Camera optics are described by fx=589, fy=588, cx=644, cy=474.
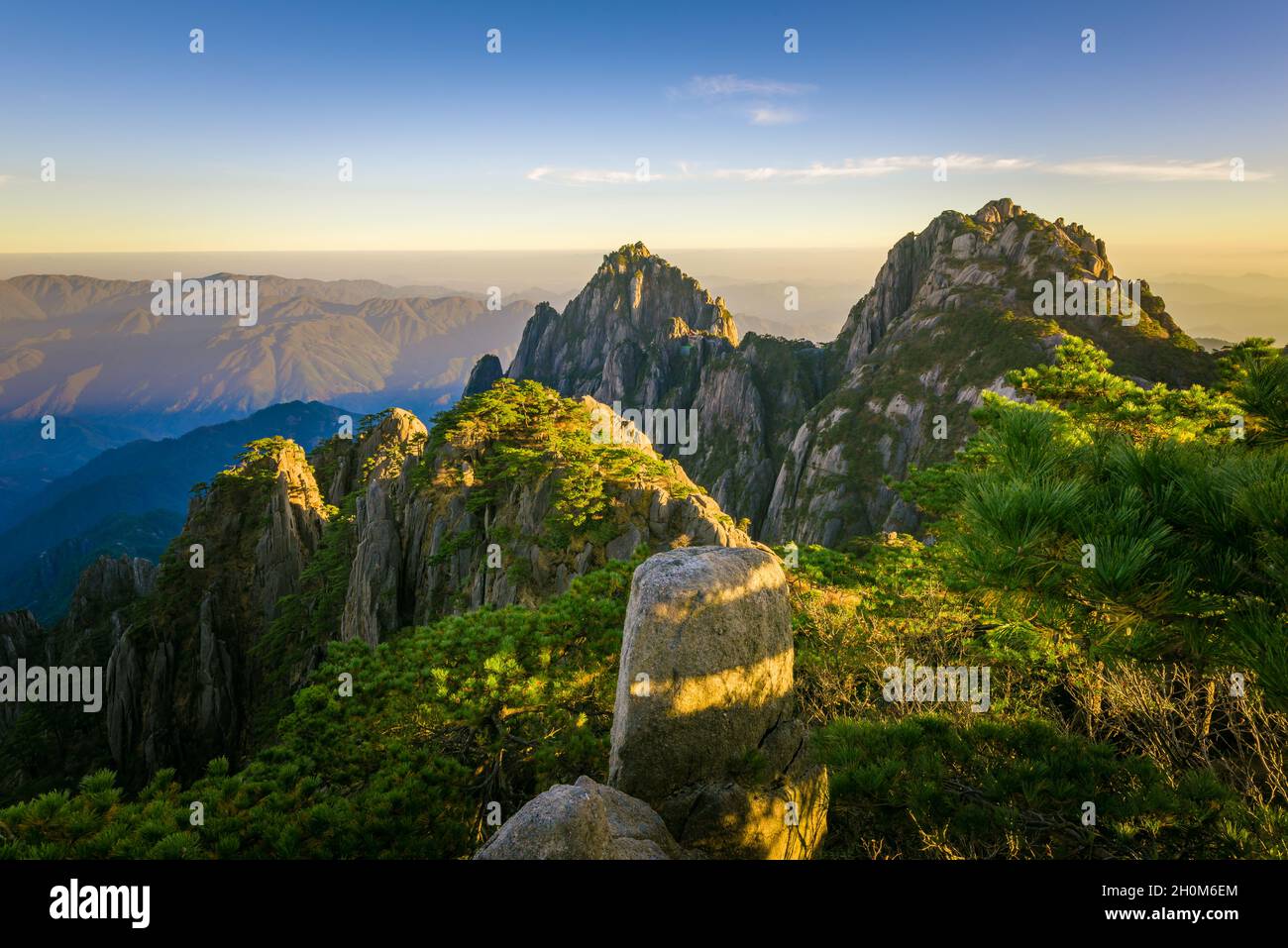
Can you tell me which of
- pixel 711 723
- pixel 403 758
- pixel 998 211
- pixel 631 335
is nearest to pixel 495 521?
pixel 403 758

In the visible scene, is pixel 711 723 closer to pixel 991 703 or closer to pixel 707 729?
pixel 707 729

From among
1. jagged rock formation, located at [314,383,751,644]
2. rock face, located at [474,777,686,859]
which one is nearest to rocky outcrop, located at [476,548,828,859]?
rock face, located at [474,777,686,859]

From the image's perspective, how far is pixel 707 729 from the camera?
7113 millimetres

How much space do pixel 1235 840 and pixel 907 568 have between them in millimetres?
11893

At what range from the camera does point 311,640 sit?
39031mm

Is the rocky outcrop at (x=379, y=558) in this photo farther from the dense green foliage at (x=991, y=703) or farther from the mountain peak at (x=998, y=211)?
the mountain peak at (x=998, y=211)

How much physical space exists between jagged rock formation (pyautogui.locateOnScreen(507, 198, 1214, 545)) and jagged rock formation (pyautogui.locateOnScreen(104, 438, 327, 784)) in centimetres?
5589

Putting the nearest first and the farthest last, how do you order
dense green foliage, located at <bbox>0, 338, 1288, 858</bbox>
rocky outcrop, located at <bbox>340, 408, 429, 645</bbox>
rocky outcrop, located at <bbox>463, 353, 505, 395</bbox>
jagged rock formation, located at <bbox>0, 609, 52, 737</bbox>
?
1. dense green foliage, located at <bbox>0, 338, 1288, 858</bbox>
2. rocky outcrop, located at <bbox>340, 408, 429, 645</bbox>
3. jagged rock formation, located at <bbox>0, 609, 52, 737</bbox>
4. rocky outcrop, located at <bbox>463, 353, 505, 395</bbox>

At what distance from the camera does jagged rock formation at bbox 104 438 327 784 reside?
39.7m

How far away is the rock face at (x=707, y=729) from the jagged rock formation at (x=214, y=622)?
141 feet

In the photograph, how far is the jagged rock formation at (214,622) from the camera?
39719 mm

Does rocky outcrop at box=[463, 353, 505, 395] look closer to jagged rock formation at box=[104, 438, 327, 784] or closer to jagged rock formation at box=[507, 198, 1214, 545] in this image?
jagged rock formation at box=[507, 198, 1214, 545]
